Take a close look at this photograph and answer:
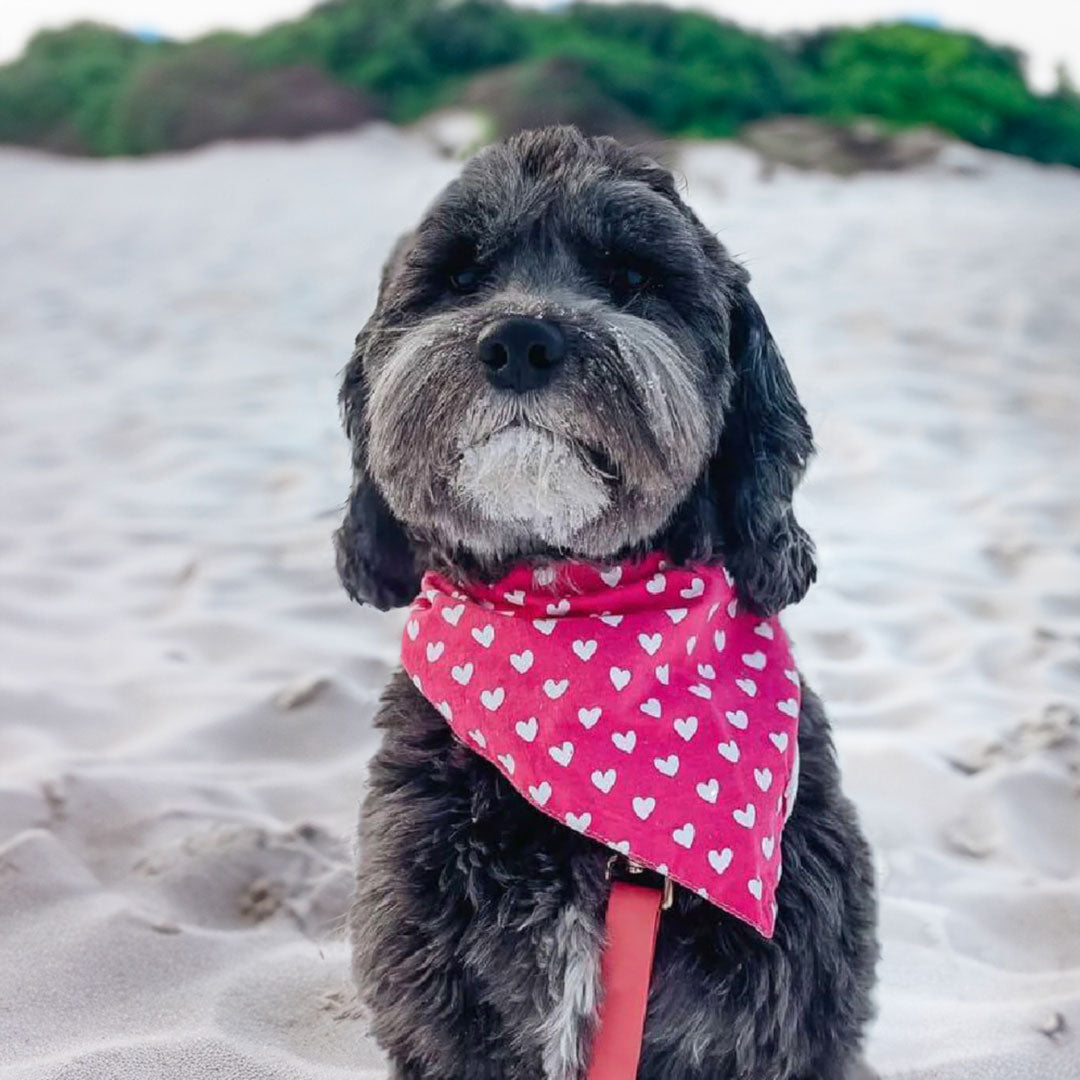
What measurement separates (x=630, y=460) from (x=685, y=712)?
504 millimetres

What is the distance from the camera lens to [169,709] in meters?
3.79

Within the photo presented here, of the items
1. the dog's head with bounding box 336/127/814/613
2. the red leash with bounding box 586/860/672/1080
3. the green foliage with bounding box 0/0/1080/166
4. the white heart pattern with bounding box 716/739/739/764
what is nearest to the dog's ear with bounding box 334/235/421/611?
the dog's head with bounding box 336/127/814/613

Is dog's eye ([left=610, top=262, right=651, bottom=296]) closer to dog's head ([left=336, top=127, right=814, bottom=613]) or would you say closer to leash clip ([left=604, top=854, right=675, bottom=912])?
dog's head ([left=336, top=127, right=814, bottom=613])

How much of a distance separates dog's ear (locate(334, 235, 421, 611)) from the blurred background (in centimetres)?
68

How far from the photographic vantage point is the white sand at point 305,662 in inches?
104

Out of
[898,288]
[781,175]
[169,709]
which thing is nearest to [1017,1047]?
[169,709]

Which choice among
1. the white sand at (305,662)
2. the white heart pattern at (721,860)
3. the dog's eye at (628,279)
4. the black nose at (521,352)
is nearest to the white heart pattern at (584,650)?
the white heart pattern at (721,860)

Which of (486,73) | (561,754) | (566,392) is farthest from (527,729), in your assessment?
(486,73)

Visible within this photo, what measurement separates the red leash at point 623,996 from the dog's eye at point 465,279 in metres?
1.18

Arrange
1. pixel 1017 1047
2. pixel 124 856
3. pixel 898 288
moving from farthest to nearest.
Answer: pixel 898 288 → pixel 124 856 → pixel 1017 1047

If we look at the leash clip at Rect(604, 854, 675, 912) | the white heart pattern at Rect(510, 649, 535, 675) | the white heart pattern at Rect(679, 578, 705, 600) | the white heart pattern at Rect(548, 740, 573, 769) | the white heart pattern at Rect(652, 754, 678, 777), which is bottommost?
the leash clip at Rect(604, 854, 675, 912)

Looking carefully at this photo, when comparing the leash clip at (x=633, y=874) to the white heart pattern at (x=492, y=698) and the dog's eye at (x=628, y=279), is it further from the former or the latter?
the dog's eye at (x=628, y=279)

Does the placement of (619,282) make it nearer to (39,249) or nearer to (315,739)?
(315,739)

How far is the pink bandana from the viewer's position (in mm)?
2029
